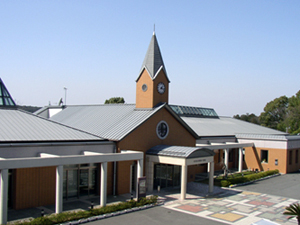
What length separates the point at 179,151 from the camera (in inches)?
909

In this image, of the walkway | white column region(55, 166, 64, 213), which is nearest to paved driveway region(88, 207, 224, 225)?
the walkway

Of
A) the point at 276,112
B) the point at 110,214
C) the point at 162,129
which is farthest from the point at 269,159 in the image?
the point at 276,112

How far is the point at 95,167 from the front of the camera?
2291 centimetres

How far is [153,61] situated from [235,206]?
565 inches

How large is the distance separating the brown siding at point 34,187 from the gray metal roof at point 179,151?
847 cm

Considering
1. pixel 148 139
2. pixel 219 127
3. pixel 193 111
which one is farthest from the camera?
pixel 193 111

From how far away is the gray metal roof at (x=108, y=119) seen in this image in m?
24.6

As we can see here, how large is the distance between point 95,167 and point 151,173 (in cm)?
475

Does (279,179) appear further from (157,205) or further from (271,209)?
(157,205)

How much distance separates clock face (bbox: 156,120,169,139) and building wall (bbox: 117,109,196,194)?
0.95 ft

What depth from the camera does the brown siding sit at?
18.4 m

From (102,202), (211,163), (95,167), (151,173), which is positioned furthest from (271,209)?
(95,167)

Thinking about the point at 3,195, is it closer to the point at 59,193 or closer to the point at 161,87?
the point at 59,193

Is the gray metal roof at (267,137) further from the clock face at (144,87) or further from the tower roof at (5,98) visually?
the tower roof at (5,98)
